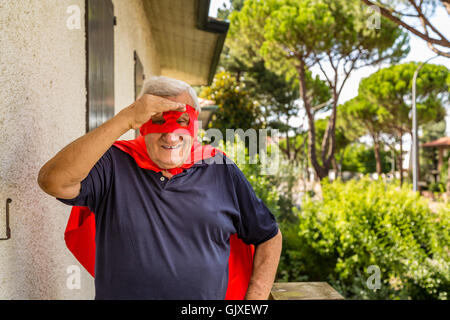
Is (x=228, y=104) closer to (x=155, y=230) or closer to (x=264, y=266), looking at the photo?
(x=264, y=266)

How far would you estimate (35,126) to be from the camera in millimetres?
1365

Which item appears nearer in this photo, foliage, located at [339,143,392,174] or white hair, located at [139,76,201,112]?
white hair, located at [139,76,201,112]

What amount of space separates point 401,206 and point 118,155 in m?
4.78

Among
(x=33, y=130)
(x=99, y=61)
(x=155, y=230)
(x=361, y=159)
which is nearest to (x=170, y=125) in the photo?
(x=155, y=230)

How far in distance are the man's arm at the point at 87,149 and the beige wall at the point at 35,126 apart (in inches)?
6.9

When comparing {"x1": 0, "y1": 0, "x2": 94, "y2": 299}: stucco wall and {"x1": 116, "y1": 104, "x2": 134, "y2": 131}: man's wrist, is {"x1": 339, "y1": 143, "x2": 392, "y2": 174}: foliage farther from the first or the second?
{"x1": 116, "y1": 104, "x2": 134, "y2": 131}: man's wrist

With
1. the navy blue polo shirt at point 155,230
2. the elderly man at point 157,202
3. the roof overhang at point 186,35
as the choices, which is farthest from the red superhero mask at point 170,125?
the roof overhang at point 186,35

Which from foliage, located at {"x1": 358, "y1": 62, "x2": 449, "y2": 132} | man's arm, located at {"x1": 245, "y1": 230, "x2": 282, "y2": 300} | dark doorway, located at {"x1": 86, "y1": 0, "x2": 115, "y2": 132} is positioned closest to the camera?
man's arm, located at {"x1": 245, "y1": 230, "x2": 282, "y2": 300}

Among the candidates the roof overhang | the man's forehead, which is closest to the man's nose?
the man's forehead

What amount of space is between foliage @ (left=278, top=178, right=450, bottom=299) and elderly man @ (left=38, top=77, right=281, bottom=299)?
4003 mm

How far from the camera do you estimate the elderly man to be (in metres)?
1.10

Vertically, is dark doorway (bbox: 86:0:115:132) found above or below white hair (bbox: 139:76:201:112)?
above

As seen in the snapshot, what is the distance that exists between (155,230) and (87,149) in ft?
1.08

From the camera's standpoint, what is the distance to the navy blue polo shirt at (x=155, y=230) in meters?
1.20
